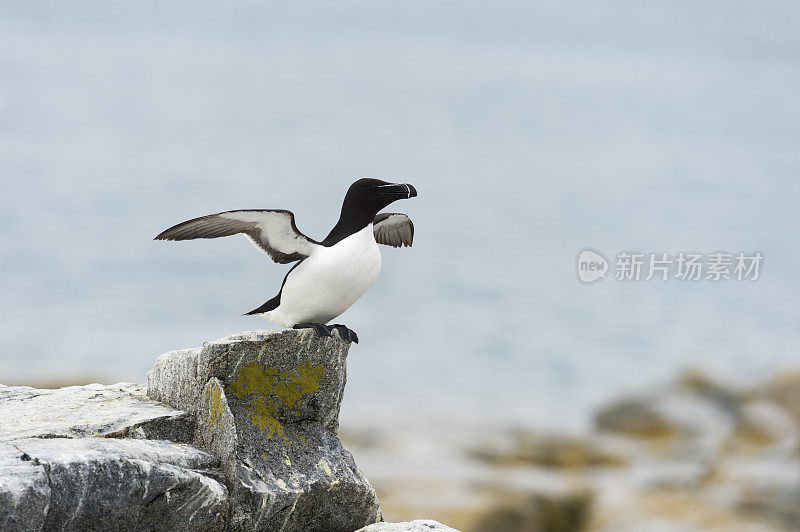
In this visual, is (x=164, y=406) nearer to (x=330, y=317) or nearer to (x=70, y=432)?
(x=70, y=432)

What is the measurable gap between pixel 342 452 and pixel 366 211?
6.03 ft

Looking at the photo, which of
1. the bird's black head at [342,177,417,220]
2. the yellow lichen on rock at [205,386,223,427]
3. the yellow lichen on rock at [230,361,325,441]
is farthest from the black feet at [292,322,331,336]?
the bird's black head at [342,177,417,220]

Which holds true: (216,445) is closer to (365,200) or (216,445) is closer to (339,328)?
(339,328)

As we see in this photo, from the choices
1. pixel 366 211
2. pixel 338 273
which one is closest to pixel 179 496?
pixel 338 273

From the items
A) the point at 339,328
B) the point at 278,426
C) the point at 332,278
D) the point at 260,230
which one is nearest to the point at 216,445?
the point at 278,426

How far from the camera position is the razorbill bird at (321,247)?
6691mm

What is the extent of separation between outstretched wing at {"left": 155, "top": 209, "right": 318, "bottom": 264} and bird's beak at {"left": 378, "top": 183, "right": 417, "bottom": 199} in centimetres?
70

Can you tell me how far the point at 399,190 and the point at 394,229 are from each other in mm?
1361

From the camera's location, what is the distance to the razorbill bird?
22.0ft

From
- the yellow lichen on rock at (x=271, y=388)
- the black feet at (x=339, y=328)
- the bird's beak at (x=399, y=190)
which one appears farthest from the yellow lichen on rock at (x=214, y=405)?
the bird's beak at (x=399, y=190)

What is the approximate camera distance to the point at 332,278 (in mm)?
6672

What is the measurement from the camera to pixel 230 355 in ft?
21.5

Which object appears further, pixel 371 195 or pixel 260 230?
pixel 260 230

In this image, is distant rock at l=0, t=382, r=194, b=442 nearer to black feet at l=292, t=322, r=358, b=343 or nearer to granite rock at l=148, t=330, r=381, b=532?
granite rock at l=148, t=330, r=381, b=532
